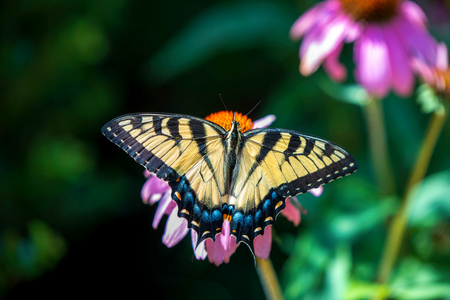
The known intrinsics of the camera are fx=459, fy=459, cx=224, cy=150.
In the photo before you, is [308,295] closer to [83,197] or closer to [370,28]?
[370,28]

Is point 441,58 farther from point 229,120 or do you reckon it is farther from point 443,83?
point 229,120

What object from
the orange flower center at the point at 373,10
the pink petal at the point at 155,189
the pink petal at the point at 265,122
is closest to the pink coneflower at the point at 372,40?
the orange flower center at the point at 373,10

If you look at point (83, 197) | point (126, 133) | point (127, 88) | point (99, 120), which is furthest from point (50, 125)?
point (126, 133)

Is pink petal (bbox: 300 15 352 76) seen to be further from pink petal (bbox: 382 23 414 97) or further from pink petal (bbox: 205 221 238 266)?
pink petal (bbox: 205 221 238 266)

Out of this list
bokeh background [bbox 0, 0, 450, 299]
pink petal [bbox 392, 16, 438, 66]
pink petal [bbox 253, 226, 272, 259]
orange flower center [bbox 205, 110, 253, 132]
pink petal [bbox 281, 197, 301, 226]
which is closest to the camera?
pink petal [bbox 253, 226, 272, 259]

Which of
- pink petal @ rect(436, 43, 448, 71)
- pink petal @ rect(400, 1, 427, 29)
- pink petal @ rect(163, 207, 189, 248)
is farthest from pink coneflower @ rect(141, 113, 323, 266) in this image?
pink petal @ rect(400, 1, 427, 29)

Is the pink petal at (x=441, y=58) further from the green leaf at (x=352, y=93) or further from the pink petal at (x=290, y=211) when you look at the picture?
the pink petal at (x=290, y=211)
